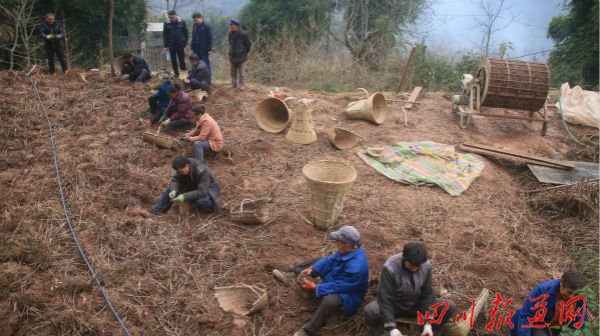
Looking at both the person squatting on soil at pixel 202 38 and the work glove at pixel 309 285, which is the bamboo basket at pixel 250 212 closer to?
the work glove at pixel 309 285

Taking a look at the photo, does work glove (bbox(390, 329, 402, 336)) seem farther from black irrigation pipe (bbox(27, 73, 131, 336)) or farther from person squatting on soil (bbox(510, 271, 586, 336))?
black irrigation pipe (bbox(27, 73, 131, 336))

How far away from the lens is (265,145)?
256 inches

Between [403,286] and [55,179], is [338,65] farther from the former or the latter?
[403,286]

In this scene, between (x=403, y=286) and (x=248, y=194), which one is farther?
(x=248, y=194)

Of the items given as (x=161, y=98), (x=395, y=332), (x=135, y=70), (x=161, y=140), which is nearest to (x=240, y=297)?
(x=395, y=332)

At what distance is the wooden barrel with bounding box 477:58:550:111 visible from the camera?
7297 mm

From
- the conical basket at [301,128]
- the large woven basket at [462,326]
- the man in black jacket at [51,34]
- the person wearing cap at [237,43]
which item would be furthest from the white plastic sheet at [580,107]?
the man in black jacket at [51,34]

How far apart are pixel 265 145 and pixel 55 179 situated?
294 centimetres

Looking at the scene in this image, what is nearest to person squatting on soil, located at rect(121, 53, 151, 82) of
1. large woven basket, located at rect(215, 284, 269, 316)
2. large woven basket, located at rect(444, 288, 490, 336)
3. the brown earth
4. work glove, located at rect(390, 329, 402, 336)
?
the brown earth

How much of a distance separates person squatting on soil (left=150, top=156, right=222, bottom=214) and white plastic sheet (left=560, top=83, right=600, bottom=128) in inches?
304

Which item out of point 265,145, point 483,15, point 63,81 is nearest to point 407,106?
point 265,145

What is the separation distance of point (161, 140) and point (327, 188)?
3.13 m

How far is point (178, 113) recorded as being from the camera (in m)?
6.52

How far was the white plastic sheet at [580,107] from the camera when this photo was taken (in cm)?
826
